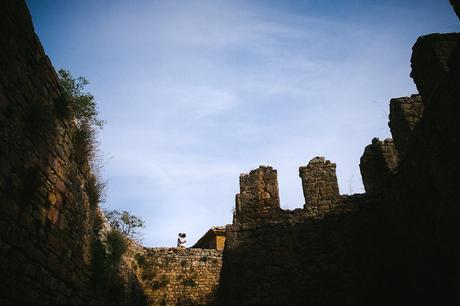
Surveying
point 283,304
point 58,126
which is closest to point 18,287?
point 58,126

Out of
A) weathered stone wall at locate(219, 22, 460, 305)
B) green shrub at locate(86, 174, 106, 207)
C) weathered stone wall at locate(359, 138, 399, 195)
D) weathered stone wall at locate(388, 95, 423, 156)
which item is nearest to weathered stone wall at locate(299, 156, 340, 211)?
weathered stone wall at locate(219, 22, 460, 305)

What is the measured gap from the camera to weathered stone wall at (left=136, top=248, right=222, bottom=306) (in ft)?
52.8

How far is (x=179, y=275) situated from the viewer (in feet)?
55.2

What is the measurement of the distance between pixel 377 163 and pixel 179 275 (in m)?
11.9

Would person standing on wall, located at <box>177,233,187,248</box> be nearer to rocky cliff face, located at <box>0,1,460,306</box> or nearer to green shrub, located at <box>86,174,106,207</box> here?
rocky cliff face, located at <box>0,1,460,306</box>

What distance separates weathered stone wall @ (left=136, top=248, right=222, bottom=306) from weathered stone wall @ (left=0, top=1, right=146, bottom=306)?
32.4ft

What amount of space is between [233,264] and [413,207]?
4374mm

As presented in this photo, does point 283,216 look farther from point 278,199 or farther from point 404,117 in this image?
point 404,117

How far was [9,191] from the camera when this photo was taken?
4285 mm

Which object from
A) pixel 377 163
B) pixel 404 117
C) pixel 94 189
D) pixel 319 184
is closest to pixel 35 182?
pixel 94 189

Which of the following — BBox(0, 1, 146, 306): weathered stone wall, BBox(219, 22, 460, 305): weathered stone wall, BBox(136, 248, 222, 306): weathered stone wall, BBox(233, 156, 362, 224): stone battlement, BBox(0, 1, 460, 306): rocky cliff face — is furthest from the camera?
BBox(136, 248, 222, 306): weathered stone wall

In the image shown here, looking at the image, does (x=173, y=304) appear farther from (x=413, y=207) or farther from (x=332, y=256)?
(x=413, y=207)

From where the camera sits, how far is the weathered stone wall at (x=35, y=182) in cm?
427

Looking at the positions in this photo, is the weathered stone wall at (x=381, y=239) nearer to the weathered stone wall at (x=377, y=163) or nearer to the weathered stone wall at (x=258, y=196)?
the weathered stone wall at (x=377, y=163)
